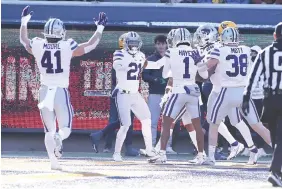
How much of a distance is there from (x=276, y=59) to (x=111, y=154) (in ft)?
17.9

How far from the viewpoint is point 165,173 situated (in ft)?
41.9

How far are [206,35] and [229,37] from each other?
1.08 m

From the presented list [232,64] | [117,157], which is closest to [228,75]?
[232,64]

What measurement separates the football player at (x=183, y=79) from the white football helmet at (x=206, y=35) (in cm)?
85

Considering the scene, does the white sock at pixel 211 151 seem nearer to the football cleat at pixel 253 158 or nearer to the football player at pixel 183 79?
the football player at pixel 183 79

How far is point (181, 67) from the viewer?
46.9 ft

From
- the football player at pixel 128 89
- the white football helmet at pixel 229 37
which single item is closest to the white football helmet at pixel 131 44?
the football player at pixel 128 89

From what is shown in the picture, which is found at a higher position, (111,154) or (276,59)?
(276,59)

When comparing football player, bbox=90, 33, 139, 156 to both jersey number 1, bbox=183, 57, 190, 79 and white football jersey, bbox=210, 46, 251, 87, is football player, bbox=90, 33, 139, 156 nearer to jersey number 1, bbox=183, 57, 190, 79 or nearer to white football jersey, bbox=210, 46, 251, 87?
jersey number 1, bbox=183, 57, 190, 79

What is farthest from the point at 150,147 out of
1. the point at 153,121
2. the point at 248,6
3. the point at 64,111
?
the point at 248,6

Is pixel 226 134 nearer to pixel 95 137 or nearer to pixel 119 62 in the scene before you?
pixel 119 62

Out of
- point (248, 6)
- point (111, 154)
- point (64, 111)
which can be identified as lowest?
point (111, 154)

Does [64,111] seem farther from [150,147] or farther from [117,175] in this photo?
[150,147]

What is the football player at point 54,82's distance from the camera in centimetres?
1314
